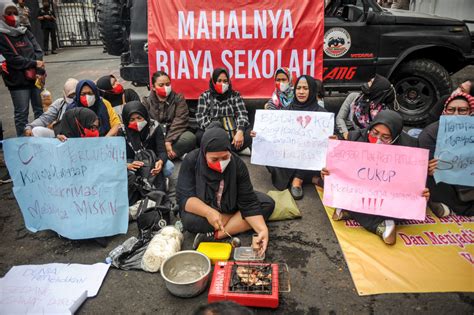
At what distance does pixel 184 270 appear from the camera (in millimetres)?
2682

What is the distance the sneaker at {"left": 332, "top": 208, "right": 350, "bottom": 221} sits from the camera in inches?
132

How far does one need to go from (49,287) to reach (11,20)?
12.3 feet

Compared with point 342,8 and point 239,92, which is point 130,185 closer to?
point 239,92

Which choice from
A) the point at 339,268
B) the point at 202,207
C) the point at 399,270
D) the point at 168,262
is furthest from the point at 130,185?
the point at 399,270

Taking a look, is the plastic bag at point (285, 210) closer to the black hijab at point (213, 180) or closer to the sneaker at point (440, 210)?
the black hijab at point (213, 180)

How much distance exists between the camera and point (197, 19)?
4977 millimetres

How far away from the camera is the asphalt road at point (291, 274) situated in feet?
8.02

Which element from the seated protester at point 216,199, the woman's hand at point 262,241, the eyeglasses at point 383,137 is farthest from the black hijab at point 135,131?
the eyeglasses at point 383,137

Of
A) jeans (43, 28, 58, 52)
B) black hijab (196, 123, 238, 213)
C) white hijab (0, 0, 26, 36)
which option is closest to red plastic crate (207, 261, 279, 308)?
black hijab (196, 123, 238, 213)

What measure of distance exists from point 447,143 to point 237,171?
6.32 feet

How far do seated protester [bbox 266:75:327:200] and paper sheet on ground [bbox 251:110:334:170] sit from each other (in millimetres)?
147

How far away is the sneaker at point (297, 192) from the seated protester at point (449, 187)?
1.24 metres

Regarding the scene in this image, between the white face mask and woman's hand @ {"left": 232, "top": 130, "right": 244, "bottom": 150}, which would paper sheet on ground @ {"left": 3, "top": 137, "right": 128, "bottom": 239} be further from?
the white face mask

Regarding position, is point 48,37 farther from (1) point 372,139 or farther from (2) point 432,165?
(2) point 432,165
